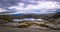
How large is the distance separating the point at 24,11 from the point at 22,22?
10.9 inches

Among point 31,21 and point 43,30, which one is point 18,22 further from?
point 43,30

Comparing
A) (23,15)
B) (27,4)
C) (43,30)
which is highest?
(27,4)

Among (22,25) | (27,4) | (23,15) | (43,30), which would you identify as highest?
(27,4)

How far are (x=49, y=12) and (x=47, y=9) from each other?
86 mm

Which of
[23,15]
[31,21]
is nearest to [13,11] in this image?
[23,15]

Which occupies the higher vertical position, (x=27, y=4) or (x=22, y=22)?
(x=27, y=4)

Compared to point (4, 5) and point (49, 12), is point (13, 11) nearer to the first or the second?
point (4, 5)

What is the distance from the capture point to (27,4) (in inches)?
98.0

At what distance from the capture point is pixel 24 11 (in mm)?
2492

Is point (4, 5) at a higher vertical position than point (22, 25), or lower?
higher

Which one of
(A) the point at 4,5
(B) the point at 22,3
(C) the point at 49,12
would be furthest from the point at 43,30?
(A) the point at 4,5

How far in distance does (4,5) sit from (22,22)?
61 centimetres

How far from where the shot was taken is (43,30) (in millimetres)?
2430

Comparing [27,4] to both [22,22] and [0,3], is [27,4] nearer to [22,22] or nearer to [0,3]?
[22,22]
